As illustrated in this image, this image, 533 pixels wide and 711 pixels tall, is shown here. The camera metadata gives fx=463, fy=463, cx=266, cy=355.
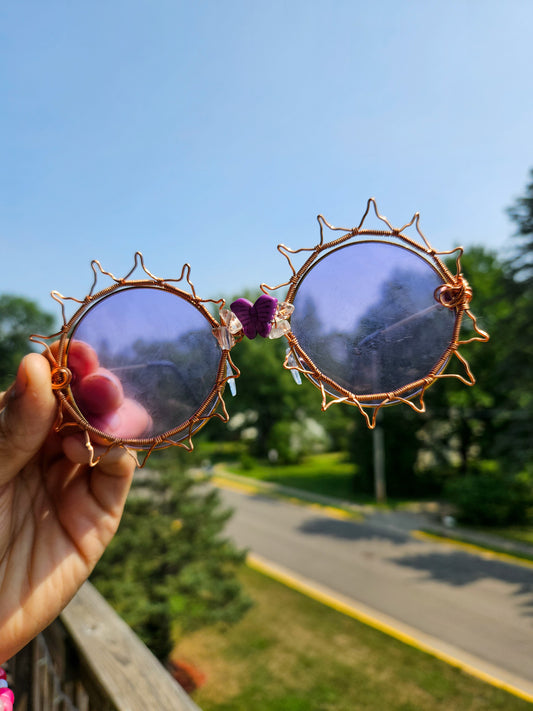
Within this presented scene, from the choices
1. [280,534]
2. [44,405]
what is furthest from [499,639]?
[44,405]

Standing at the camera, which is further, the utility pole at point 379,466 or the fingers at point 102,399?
the utility pole at point 379,466

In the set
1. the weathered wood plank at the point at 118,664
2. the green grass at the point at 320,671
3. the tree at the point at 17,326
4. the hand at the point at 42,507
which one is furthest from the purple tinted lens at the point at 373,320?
the green grass at the point at 320,671

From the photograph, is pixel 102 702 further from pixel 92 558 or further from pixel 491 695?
pixel 491 695

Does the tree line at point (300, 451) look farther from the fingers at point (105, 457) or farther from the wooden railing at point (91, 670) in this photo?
the wooden railing at point (91, 670)

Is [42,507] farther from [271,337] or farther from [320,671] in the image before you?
[320,671]

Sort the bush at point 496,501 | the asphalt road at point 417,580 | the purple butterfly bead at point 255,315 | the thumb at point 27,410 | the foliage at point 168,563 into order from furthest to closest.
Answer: the bush at point 496,501 < the asphalt road at point 417,580 < the foliage at point 168,563 < the purple butterfly bead at point 255,315 < the thumb at point 27,410

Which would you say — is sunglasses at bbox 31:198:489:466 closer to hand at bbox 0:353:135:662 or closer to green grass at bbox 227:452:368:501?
hand at bbox 0:353:135:662
